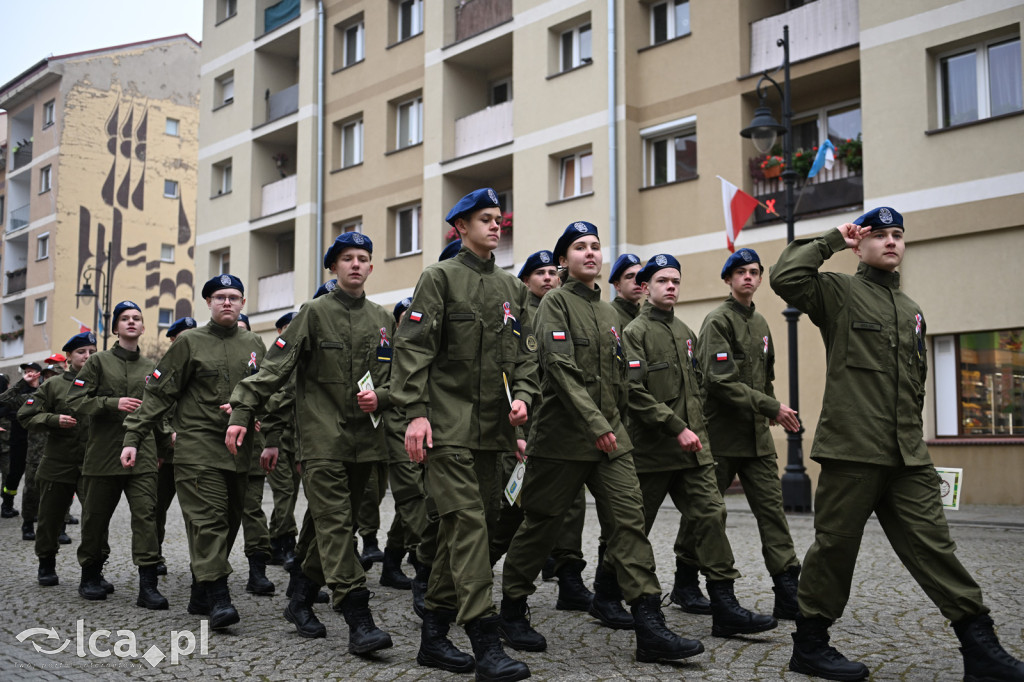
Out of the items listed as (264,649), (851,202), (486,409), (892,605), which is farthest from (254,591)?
(851,202)

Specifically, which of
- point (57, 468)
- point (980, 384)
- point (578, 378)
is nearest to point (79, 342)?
point (57, 468)

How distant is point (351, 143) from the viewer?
29.1 metres

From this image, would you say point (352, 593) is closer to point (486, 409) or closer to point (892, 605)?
point (486, 409)

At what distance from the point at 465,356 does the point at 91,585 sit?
14.0 feet

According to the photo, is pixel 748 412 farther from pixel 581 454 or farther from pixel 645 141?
pixel 645 141

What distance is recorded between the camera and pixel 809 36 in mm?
18844

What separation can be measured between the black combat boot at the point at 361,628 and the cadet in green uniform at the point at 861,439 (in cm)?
215

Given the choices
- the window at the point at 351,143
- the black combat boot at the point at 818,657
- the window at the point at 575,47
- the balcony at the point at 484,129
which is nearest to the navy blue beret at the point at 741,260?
the black combat boot at the point at 818,657

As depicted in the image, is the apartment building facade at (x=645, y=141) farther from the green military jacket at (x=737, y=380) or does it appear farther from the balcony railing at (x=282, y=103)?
the green military jacket at (x=737, y=380)

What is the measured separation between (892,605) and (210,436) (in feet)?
15.3

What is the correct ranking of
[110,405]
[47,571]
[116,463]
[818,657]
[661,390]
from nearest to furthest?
[818,657] < [661,390] < [116,463] < [110,405] < [47,571]

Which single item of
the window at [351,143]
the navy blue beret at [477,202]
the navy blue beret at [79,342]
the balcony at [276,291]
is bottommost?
the navy blue beret at [79,342]

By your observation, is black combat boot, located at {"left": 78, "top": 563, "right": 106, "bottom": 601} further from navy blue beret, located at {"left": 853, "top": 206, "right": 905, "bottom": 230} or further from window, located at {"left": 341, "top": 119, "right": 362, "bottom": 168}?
window, located at {"left": 341, "top": 119, "right": 362, "bottom": 168}

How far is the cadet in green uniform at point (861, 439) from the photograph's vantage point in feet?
16.4
